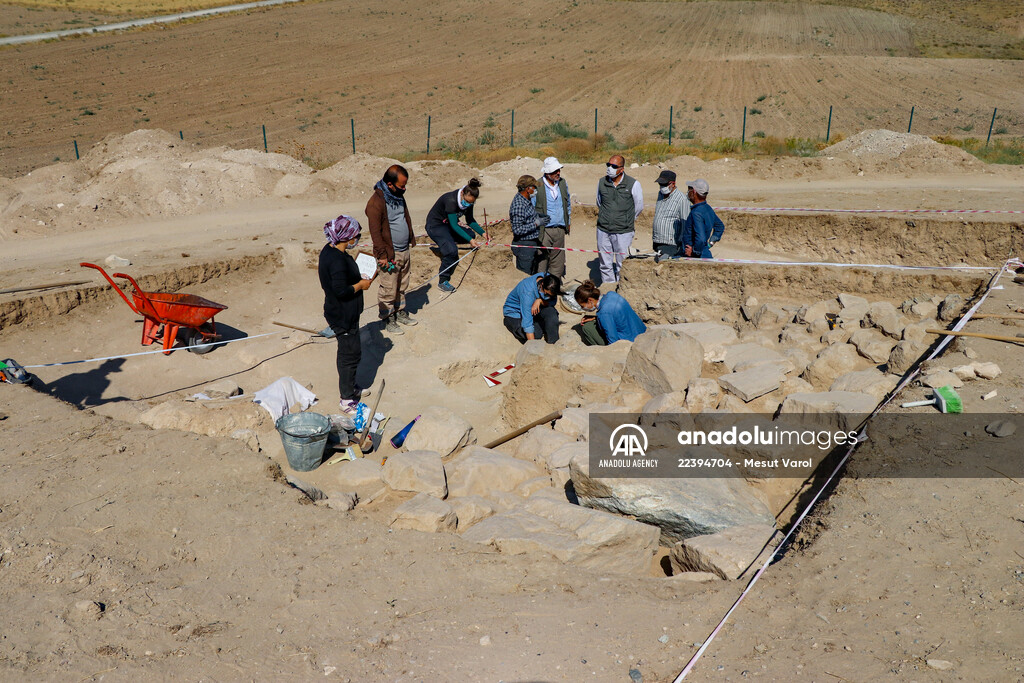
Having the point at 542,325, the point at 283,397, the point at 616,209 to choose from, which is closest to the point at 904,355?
the point at 616,209

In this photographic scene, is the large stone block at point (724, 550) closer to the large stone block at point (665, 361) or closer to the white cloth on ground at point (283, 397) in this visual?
the large stone block at point (665, 361)

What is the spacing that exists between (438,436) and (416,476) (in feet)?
3.76

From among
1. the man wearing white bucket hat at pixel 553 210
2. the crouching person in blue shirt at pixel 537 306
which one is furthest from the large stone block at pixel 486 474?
the man wearing white bucket hat at pixel 553 210

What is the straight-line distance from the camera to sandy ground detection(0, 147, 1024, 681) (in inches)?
142

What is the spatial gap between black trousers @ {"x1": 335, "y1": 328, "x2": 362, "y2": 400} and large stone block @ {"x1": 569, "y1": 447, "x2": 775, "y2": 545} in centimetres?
288

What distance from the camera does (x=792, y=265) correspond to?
955 cm

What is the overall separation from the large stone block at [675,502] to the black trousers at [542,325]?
3.56m

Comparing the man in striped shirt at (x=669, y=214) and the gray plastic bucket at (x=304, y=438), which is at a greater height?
the man in striped shirt at (x=669, y=214)

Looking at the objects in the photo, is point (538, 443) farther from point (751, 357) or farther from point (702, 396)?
point (751, 357)

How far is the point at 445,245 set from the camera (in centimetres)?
1031

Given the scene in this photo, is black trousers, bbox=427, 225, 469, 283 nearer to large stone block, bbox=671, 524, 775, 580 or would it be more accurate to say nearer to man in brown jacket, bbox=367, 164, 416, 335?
man in brown jacket, bbox=367, 164, 416, 335

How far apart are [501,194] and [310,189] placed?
3.78 meters

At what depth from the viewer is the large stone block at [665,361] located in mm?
7230

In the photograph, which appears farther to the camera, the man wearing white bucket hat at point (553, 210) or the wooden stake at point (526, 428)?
the man wearing white bucket hat at point (553, 210)
